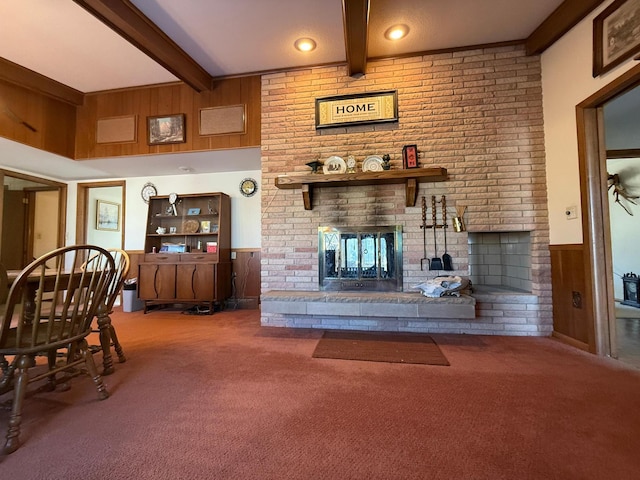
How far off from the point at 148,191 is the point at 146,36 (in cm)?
272

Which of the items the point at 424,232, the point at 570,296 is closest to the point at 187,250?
the point at 424,232

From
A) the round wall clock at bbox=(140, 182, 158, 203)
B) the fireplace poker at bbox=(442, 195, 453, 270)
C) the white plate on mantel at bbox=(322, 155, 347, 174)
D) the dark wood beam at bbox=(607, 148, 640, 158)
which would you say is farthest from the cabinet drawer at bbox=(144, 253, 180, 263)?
the dark wood beam at bbox=(607, 148, 640, 158)

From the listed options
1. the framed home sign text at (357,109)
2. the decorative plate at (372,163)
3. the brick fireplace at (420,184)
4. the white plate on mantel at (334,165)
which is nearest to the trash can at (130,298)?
the brick fireplace at (420,184)

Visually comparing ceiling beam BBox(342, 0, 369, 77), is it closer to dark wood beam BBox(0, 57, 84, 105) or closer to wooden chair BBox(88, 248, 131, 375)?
wooden chair BBox(88, 248, 131, 375)

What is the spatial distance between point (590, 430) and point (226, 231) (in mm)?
4160

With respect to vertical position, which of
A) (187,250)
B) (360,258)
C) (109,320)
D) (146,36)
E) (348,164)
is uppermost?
(146,36)

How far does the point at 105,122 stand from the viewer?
12.0ft

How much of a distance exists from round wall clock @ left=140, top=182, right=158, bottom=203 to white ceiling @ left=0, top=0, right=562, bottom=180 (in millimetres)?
1401

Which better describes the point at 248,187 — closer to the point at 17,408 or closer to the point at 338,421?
the point at 17,408

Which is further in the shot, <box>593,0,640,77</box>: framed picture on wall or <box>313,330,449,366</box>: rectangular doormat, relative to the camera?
<box>313,330,449,366</box>: rectangular doormat

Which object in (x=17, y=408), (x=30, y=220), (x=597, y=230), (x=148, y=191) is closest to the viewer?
(x=17, y=408)

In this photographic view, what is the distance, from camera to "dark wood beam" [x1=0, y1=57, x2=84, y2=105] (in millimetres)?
2986

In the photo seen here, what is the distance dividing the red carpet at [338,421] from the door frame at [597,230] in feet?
0.82

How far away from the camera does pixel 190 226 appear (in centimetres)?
435
